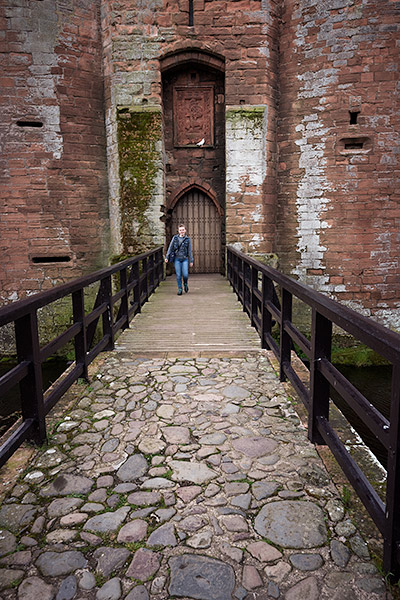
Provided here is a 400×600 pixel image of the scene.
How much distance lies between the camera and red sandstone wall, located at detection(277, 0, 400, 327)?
8.40 meters

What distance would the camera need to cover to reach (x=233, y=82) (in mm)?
8898

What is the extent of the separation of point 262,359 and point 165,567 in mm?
2724

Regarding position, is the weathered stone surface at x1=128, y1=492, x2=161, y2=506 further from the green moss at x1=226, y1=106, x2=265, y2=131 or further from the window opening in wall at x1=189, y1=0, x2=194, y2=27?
the window opening in wall at x1=189, y1=0, x2=194, y2=27

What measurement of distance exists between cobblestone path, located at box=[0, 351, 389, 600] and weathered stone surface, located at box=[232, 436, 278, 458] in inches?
0.5

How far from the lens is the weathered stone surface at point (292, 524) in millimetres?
1762

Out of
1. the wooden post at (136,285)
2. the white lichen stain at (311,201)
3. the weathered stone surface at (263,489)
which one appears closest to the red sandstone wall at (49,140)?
the wooden post at (136,285)

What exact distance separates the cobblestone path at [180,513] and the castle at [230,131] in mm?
6681

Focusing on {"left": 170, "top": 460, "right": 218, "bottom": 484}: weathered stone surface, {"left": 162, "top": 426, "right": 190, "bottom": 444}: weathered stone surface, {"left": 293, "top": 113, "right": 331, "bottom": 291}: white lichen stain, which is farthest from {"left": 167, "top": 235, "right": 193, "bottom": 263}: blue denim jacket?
{"left": 170, "top": 460, "right": 218, "bottom": 484}: weathered stone surface

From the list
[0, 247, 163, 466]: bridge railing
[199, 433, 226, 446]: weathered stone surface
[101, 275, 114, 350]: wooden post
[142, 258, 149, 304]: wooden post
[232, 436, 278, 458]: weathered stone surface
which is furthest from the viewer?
[142, 258, 149, 304]: wooden post

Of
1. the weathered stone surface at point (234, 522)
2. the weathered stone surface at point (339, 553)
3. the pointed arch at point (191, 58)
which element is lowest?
the weathered stone surface at point (234, 522)

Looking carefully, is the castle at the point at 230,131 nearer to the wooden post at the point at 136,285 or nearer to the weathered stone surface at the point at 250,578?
the wooden post at the point at 136,285

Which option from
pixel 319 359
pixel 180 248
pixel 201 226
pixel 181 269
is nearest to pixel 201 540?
pixel 319 359

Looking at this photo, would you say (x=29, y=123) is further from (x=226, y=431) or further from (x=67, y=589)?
(x=67, y=589)

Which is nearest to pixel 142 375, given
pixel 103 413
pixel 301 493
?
pixel 103 413
